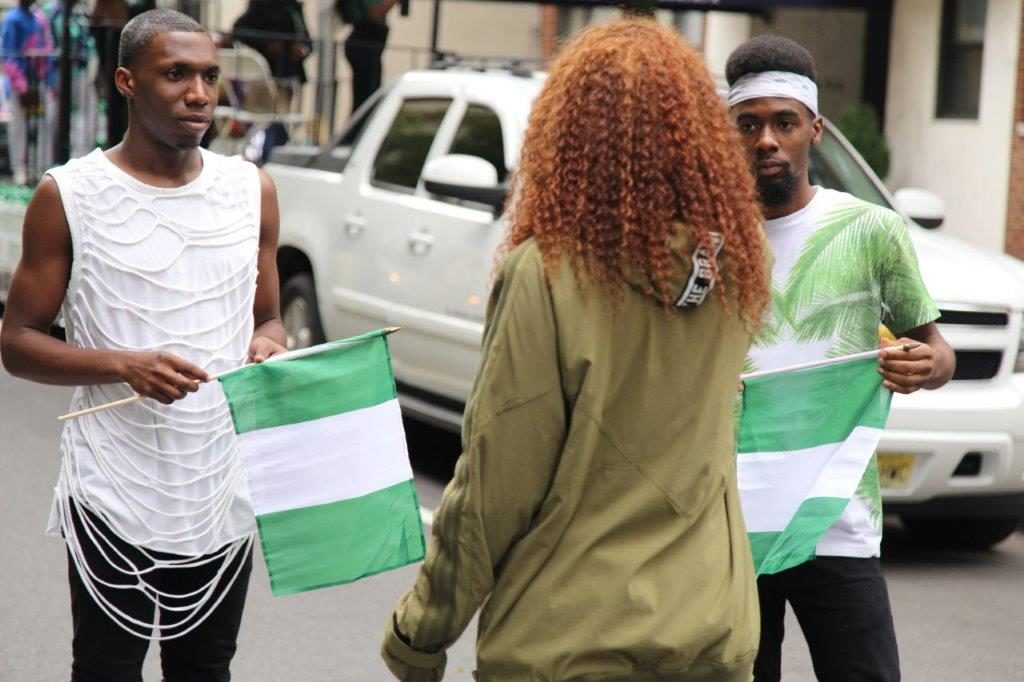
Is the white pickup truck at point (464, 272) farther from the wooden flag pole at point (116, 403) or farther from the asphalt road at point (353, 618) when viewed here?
the wooden flag pole at point (116, 403)

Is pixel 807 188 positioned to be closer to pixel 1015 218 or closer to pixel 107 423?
pixel 107 423

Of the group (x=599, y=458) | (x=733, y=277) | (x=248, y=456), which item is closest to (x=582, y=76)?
(x=733, y=277)

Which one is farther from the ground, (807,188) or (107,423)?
(807,188)

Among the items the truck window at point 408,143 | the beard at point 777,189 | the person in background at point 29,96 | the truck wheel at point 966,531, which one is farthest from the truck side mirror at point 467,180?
the person in background at point 29,96

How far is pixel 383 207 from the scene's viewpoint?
891cm

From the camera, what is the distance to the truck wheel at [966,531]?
7.77m

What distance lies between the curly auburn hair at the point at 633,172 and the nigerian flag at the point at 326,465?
3.02 feet

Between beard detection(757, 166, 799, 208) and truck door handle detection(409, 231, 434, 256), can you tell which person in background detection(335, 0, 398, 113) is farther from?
beard detection(757, 166, 799, 208)

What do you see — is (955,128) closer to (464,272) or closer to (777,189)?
(464,272)

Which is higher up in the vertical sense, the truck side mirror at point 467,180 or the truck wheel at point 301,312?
the truck side mirror at point 467,180

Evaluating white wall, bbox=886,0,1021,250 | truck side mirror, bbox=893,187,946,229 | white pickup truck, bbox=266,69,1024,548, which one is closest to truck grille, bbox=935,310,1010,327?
white pickup truck, bbox=266,69,1024,548

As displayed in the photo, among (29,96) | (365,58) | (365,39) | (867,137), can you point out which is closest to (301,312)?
(365,58)

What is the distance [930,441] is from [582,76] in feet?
14.5

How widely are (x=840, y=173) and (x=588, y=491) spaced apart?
5.48 metres
